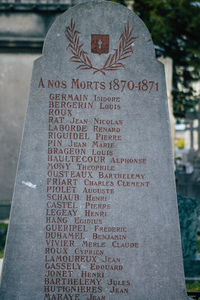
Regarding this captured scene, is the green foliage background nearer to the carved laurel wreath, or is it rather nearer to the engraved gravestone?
the carved laurel wreath

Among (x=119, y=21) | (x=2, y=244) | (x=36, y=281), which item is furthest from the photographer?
(x=2, y=244)

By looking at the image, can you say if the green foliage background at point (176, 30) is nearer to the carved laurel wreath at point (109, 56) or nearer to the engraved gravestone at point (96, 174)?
the carved laurel wreath at point (109, 56)

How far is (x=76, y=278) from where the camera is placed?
13.0 ft

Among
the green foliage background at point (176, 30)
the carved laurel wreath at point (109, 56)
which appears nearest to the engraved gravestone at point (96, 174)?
the carved laurel wreath at point (109, 56)

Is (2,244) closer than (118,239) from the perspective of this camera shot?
No

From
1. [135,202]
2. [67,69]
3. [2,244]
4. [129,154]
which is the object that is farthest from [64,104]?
[2,244]

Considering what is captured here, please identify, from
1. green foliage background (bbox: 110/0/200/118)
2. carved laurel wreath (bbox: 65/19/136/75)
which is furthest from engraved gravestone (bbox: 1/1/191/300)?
green foliage background (bbox: 110/0/200/118)

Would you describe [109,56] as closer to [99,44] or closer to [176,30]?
[99,44]

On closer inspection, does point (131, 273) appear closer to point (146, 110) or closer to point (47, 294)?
point (47, 294)

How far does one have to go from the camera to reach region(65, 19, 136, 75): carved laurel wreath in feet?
13.4

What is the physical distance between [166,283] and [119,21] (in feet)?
7.90

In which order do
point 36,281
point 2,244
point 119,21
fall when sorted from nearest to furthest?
1. point 36,281
2. point 119,21
3. point 2,244

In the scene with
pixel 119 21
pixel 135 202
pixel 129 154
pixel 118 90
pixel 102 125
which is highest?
pixel 119 21

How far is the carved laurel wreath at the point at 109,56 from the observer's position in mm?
4098
